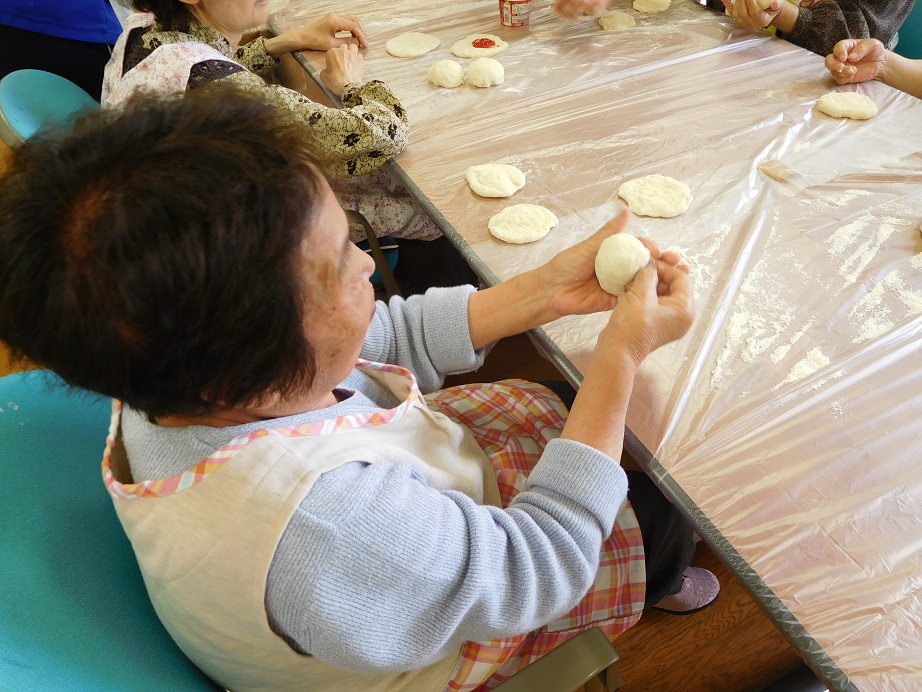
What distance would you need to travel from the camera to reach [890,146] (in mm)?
1190

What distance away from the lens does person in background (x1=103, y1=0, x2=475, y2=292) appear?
116 cm

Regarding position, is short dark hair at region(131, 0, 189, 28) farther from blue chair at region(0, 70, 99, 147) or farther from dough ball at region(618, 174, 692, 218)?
dough ball at region(618, 174, 692, 218)

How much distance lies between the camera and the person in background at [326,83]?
116cm

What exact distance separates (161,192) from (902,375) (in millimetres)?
900

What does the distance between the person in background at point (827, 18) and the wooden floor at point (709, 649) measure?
1.33 metres

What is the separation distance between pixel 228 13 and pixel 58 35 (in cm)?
99

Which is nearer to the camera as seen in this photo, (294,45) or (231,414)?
(231,414)

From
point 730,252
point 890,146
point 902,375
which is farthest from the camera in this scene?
point 890,146

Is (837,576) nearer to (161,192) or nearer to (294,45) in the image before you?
(161,192)

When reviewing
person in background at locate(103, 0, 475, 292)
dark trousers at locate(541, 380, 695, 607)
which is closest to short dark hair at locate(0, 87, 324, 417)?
person in background at locate(103, 0, 475, 292)

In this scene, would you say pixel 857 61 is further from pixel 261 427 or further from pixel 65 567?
pixel 65 567

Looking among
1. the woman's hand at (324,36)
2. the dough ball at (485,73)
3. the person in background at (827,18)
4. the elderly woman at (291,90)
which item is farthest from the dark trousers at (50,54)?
the person in background at (827,18)

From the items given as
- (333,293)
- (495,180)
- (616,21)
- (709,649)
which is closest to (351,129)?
(495,180)

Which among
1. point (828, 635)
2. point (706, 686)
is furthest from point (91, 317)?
point (706, 686)
